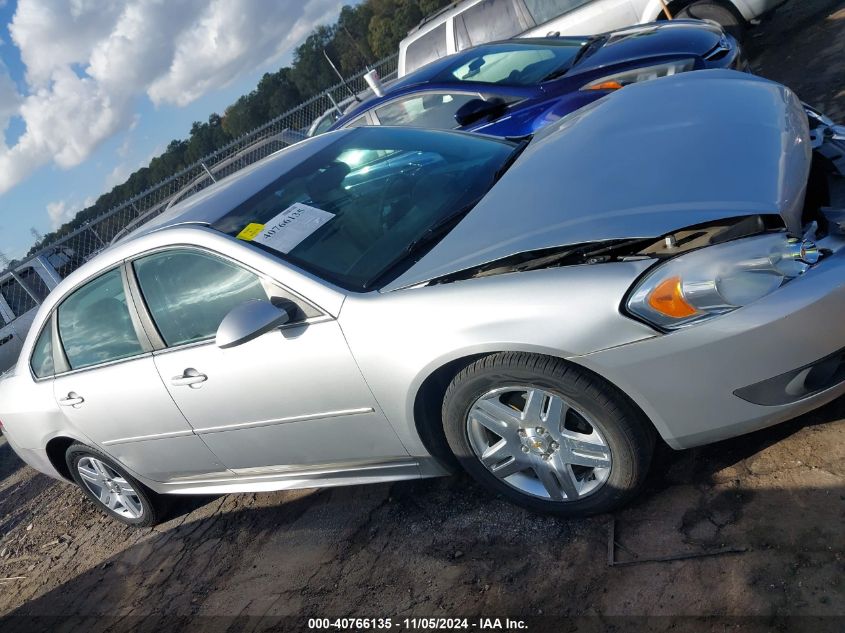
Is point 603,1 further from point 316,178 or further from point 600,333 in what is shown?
point 600,333

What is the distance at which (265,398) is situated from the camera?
3123 mm

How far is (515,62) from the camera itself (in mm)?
6492

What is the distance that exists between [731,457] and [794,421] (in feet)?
0.94

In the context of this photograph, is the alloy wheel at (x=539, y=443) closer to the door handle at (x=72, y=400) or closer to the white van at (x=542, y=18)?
the door handle at (x=72, y=400)

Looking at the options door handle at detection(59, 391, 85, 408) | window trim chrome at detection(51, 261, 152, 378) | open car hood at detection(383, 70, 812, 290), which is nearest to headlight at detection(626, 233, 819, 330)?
open car hood at detection(383, 70, 812, 290)

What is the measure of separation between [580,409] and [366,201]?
1.41 metres

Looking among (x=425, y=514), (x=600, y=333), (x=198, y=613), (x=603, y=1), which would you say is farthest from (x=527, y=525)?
(x=603, y=1)

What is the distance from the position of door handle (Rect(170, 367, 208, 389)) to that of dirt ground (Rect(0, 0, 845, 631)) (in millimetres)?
958

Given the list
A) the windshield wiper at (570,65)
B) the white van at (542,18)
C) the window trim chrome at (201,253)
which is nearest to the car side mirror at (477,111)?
the windshield wiper at (570,65)

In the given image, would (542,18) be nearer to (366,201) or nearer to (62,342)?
(366,201)

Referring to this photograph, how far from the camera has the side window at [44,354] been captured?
4.20 meters

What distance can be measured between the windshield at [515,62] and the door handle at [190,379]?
155 inches

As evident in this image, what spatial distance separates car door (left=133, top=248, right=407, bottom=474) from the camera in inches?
114

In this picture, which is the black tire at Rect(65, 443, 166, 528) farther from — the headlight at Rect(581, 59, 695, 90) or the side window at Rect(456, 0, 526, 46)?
the side window at Rect(456, 0, 526, 46)
